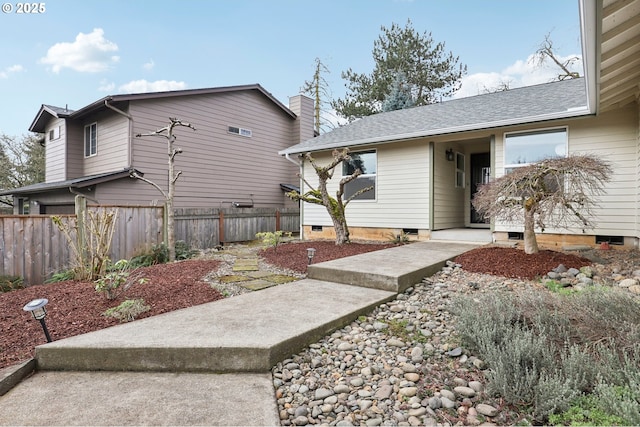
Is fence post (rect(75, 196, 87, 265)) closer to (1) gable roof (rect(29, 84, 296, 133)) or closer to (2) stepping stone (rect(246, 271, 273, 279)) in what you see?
(2) stepping stone (rect(246, 271, 273, 279))

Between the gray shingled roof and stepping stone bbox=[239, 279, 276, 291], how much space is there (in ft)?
15.7

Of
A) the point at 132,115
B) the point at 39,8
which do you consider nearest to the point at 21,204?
the point at 132,115

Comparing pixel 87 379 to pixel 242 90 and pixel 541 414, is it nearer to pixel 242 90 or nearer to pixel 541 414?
pixel 541 414

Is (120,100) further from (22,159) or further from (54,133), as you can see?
(22,159)

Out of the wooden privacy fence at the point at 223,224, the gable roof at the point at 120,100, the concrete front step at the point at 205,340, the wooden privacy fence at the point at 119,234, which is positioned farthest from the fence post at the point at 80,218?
the gable roof at the point at 120,100

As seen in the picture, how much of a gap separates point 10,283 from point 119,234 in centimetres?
172

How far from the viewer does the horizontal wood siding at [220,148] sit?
9719mm

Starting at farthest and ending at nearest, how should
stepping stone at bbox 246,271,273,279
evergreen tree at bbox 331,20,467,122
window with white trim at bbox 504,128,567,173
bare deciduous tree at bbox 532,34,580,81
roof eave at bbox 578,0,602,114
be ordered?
evergreen tree at bbox 331,20,467,122, bare deciduous tree at bbox 532,34,580,81, window with white trim at bbox 504,128,567,173, stepping stone at bbox 246,271,273,279, roof eave at bbox 578,0,602,114

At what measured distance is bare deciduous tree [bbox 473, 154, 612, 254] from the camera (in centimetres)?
430

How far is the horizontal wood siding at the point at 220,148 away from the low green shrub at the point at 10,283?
5.22m

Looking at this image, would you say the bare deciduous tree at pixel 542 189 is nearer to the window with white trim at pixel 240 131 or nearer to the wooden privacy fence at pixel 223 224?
the wooden privacy fence at pixel 223 224

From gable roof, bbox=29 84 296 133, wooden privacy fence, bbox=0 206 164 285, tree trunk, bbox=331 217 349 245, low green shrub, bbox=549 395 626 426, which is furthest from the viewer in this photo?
gable roof, bbox=29 84 296 133

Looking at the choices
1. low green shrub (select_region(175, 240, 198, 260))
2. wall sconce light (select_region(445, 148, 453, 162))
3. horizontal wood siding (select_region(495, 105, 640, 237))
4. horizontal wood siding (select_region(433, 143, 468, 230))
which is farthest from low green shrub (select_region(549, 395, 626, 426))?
wall sconce light (select_region(445, 148, 453, 162))

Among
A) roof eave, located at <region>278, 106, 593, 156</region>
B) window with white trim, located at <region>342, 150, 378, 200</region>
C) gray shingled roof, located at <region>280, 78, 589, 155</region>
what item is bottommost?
window with white trim, located at <region>342, 150, 378, 200</region>
